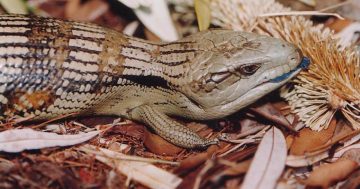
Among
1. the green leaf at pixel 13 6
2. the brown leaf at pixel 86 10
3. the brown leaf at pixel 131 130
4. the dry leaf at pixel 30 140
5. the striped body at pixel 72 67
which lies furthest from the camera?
the brown leaf at pixel 86 10

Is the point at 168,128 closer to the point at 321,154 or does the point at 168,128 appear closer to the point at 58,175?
the point at 58,175

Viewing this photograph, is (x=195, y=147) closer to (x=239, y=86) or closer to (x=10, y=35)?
(x=239, y=86)

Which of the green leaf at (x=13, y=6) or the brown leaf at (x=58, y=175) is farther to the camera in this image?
the green leaf at (x=13, y=6)

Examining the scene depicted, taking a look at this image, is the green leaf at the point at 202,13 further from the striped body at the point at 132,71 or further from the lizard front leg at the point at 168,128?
the lizard front leg at the point at 168,128

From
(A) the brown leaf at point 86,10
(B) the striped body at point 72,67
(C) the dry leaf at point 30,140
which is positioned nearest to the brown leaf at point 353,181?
(B) the striped body at point 72,67

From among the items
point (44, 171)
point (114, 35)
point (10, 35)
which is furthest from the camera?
point (114, 35)

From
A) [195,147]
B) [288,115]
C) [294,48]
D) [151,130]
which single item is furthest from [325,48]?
[151,130]

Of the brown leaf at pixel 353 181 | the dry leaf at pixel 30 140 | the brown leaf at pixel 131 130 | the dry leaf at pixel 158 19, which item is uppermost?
the dry leaf at pixel 158 19
